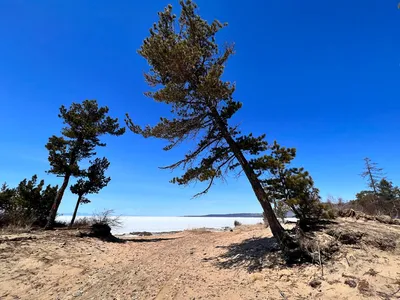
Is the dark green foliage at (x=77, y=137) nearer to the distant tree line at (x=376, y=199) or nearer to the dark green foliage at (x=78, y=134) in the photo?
the dark green foliage at (x=78, y=134)

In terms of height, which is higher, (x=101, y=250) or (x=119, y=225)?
(x=119, y=225)

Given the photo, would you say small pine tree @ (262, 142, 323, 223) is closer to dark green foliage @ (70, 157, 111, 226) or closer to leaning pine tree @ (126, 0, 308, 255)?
leaning pine tree @ (126, 0, 308, 255)

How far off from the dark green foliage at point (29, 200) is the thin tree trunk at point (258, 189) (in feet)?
47.4

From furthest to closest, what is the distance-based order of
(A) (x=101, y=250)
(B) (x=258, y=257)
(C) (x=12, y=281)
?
(A) (x=101, y=250)
(B) (x=258, y=257)
(C) (x=12, y=281)

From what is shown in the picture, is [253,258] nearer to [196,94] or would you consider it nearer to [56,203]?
[196,94]

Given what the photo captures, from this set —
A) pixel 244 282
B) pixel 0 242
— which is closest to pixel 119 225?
pixel 0 242

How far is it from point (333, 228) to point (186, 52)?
820cm

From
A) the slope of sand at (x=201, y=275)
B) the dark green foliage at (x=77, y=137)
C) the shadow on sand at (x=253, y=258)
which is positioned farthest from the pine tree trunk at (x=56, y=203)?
the shadow on sand at (x=253, y=258)

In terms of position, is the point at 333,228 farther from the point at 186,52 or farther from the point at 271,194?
the point at 186,52

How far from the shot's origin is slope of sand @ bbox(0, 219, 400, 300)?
5.02m

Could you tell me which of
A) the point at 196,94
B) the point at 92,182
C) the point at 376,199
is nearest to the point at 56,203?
the point at 92,182

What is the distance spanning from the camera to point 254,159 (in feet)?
27.5

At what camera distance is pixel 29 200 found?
16.0 metres

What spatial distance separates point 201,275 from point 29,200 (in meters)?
15.7
